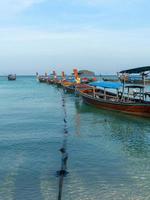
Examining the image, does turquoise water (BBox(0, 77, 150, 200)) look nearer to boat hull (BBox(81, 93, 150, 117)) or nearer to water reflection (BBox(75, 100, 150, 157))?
water reflection (BBox(75, 100, 150, 157))

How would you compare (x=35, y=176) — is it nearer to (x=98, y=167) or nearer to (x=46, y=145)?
(x=98, y=167)

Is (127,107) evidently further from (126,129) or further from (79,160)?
(79,160)

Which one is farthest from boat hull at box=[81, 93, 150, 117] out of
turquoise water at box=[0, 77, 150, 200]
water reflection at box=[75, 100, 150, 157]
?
turquoise water at box=[0, 77, 150, 200]

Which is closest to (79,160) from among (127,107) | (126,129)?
(126,129)

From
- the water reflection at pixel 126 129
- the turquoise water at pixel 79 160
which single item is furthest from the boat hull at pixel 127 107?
the turquoise water at pixel 79 160

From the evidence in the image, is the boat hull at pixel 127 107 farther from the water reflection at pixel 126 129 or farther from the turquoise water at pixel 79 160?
the turquoise water at pixel 79 160

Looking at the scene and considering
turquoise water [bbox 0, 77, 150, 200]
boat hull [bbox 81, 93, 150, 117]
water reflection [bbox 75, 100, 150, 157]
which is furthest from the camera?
boat hull [bbox 81, 93, 150, 117]

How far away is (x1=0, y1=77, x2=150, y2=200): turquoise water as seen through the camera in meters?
13.5

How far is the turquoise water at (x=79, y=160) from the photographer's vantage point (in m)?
13.5

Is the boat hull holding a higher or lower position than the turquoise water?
higher

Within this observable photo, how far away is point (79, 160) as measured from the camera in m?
17.8

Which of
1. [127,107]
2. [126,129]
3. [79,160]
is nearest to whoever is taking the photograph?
[79,160]

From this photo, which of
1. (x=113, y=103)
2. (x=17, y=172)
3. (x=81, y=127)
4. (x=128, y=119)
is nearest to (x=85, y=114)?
(x=113, y=103)

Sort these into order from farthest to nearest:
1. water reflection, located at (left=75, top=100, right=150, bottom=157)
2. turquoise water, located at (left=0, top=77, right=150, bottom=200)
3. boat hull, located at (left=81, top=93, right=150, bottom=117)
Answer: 1. boat hull, located at (left=81, top=93, right=150, bottom=117)
2. water reflection, located at (left=75, top=100, right=150, bottom=157)
3. turquoise water, located at (left=0, top=77, right=150, bottom=200)
